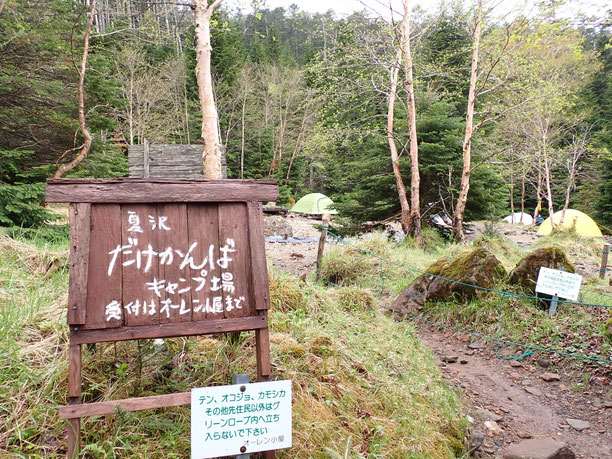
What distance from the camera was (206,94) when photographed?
17.5 ft

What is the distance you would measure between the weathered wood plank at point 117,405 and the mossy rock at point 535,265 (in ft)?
17.6

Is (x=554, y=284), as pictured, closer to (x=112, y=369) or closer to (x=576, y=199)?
(x=112, y=369)

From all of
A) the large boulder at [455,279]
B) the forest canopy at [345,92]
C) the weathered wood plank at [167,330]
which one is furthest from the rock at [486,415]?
the forest canopy at [345,92]

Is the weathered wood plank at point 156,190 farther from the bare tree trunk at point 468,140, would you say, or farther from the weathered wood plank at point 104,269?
the bare tree trunk at point 468,140

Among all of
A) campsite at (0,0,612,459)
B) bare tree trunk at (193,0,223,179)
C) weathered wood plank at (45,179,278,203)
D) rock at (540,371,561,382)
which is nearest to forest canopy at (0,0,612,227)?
campsite at (0,0,612,459)

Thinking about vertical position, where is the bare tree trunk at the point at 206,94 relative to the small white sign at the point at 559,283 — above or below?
above

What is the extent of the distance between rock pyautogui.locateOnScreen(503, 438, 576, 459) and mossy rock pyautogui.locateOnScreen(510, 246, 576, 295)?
3039mm

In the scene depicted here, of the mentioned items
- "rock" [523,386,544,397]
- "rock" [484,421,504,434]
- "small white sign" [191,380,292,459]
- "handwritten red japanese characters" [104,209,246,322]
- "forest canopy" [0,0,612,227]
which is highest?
"forest canopy" [0,0,612,227]

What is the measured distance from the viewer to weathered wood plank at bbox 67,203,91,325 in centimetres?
200

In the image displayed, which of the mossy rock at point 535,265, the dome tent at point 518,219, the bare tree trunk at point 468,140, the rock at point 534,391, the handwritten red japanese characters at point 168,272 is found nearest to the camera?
the handwritten red japanese characters at point 168,272

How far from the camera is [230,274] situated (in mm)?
2301

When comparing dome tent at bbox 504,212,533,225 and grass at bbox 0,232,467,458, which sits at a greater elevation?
dome tent at bbox 504,212,533,225

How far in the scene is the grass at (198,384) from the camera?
232 centimetres

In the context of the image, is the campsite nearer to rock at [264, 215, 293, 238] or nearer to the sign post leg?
the sign post leg
